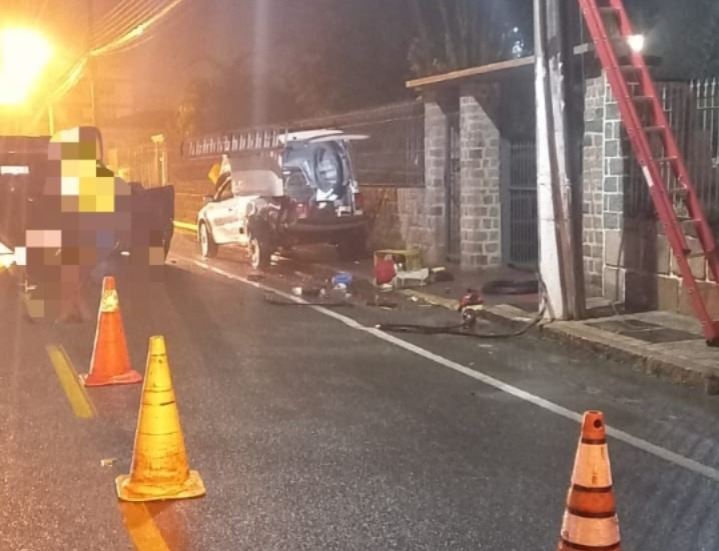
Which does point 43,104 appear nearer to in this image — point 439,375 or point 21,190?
point 21,190

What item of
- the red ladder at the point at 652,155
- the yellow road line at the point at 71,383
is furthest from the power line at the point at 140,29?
the yellow road line at the point at 71,383

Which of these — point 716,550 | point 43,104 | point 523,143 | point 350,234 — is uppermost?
point 43,104

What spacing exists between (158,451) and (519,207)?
35.8ft

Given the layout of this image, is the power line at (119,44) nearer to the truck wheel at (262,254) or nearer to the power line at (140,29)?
the power line at (140,29)

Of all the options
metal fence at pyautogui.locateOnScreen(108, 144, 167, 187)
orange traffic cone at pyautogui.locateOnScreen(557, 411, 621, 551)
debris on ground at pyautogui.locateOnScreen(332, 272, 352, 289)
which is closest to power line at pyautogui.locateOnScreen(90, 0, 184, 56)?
metal fence at pyautogui.locateOnScreen(108, 144, 167, 187)

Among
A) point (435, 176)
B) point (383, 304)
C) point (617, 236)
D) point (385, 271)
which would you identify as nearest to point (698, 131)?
point (617, 236)

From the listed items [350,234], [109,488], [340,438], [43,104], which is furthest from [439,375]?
[43,104]

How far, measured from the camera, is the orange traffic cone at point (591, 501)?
4.00 m

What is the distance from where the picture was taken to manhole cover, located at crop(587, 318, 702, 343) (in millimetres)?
10000

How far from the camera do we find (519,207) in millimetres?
A: 15930

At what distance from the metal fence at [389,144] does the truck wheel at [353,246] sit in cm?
114

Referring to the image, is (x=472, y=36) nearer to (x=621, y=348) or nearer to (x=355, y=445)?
(x=621, y=348)

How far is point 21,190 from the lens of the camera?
1689cm

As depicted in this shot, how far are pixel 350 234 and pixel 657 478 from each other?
1223 cm
